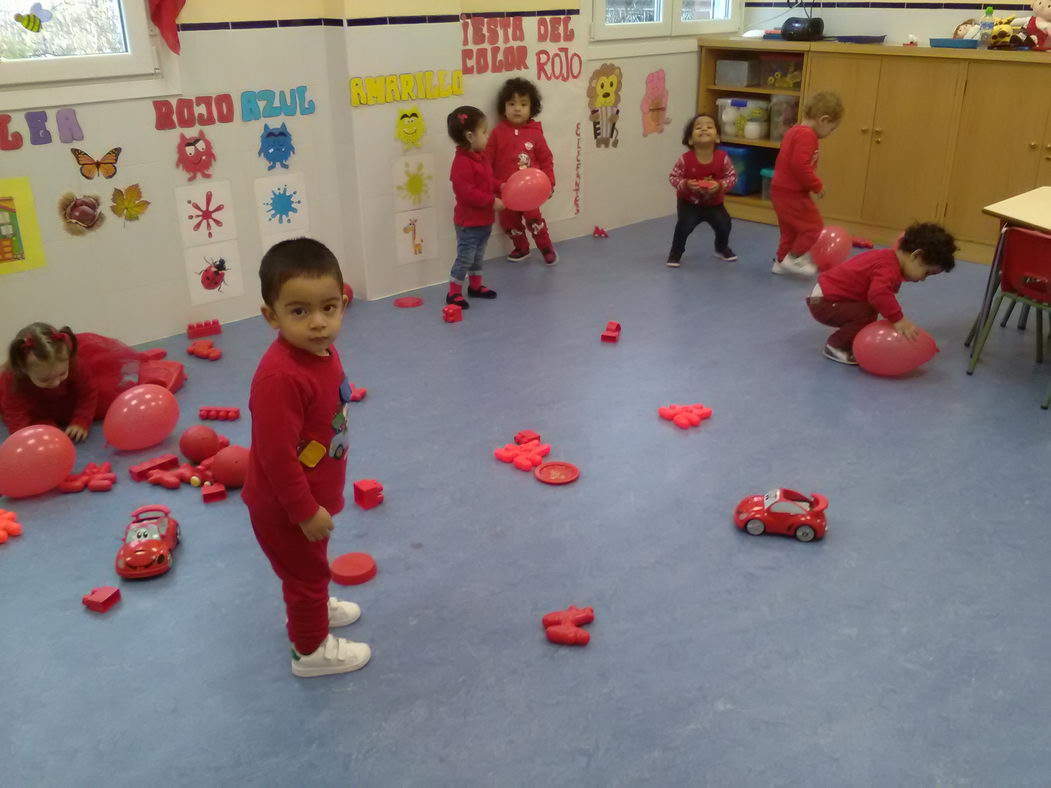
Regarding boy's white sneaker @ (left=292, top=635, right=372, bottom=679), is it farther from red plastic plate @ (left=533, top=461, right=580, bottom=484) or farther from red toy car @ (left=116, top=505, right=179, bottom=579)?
red plastic plate @ (left=533, top=461, right=580, bottom=484)

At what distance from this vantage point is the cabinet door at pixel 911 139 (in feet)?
19.0

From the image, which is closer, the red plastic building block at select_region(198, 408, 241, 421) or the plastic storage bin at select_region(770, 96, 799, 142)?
the red plastic building block at select_region(198, 408, 241, 421)

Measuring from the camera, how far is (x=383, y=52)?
16.0 ft

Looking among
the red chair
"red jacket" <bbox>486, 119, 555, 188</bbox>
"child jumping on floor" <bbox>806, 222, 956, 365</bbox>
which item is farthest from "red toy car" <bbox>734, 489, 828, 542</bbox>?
"red jacket" <bbox>486, 119, 555, 188</bbox>

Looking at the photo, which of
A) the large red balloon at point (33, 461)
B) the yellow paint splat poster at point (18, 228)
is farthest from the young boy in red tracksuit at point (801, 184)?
the large red balloon at point (33, 461)

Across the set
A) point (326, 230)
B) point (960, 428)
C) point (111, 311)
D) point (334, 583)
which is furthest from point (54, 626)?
point (960, 428)

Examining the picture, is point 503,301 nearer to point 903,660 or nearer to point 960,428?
point 960,428

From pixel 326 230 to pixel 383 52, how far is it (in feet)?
3.34

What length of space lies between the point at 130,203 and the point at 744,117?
4445 mm

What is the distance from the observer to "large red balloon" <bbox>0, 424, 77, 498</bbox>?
3150 mm

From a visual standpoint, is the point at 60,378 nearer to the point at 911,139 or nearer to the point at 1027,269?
the point at 1027,269

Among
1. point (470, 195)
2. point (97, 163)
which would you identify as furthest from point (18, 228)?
point (470, 195)

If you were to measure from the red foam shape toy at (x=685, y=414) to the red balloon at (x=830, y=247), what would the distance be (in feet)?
7.11

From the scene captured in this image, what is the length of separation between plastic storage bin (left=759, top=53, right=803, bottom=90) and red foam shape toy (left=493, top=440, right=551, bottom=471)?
424 centimetres
